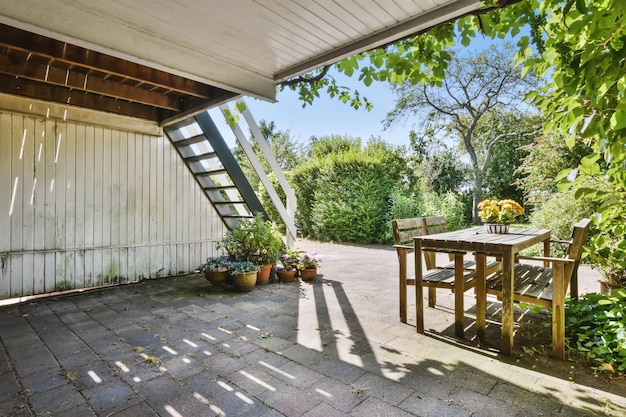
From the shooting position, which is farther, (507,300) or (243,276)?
(243,276)

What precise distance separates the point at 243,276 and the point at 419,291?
7.54 ft

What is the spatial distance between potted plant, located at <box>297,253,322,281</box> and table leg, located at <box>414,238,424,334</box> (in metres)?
2.22

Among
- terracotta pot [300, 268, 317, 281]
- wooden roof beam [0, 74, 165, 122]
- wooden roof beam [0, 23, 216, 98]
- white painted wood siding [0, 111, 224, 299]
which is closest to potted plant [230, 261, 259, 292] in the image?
terracotta pot [300, 268, 317, 281]

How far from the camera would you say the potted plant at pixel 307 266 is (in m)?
4.90

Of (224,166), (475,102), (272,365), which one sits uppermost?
(475,102)

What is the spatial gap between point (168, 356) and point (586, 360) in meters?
2.89

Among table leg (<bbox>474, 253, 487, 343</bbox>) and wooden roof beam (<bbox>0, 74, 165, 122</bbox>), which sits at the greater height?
wooden roof beam (<bbox>0, 74, 165, 122</bbox>)

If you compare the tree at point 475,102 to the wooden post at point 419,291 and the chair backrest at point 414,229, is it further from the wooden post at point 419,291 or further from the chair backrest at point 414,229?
the wooden post at point 419,291

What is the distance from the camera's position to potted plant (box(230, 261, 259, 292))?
4270 millimetres

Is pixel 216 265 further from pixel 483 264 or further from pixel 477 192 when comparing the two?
pixel 477 192

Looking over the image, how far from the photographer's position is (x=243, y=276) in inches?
168

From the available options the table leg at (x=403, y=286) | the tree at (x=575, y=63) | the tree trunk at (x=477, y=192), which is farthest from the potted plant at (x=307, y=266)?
the tree trunk at (x=477, y=192)

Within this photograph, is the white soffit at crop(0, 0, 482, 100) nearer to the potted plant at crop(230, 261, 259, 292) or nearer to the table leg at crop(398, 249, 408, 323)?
the table leg at crop(398, 249, 408, 323)

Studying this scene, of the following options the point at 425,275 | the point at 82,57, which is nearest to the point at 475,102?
the point at 425,275
